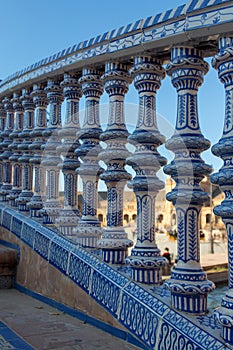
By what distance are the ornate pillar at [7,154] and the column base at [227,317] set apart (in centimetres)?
348

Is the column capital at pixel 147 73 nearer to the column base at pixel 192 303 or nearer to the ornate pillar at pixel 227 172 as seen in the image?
the ornate pillar at pixel 227 172

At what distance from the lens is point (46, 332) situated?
9.84 feet

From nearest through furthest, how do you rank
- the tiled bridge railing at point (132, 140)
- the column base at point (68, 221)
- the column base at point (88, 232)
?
the tiled bridge railing at point (132, 140) → the column base at point (88, 232) → the column base at point (68, 221)

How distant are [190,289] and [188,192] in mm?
537

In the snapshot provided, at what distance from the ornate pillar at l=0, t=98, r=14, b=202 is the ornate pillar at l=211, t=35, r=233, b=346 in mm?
3340

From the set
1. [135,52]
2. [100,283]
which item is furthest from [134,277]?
[135,52]

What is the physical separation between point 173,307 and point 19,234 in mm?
2298

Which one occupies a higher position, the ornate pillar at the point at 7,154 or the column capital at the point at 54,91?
the column capital at the point at 54,91

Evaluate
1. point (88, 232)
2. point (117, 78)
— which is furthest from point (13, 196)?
point (117, 78)

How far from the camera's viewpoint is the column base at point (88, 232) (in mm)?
3541

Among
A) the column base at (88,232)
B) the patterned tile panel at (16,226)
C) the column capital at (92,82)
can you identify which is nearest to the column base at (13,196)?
the patterned tile panel at (16,226)

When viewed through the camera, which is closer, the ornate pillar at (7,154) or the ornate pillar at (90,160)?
the ornate pillar at (90,160)

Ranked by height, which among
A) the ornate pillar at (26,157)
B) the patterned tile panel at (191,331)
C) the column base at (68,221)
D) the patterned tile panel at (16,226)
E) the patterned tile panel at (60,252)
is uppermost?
the ornate pillar at (26,157)

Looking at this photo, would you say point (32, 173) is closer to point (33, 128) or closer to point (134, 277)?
point (33, 128)
